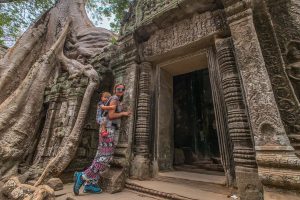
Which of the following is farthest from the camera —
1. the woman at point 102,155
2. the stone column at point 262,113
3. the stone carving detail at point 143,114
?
the stone carving detail at point 143,114

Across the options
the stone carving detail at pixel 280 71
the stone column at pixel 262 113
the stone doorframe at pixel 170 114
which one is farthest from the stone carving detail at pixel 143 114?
the stone carving detail at pixel 280 71

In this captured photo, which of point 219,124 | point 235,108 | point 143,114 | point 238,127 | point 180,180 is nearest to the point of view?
point 238,127

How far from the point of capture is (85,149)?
405 centimetres

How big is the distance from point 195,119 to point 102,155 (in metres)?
3.58

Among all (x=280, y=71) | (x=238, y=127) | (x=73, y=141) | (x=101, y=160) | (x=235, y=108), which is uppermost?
(x=280, y=71)

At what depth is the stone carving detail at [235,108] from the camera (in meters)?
2.09

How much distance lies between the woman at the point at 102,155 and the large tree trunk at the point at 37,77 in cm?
84

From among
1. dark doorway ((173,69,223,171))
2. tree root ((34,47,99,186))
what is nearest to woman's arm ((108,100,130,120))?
tree root ((34,47,99,186))

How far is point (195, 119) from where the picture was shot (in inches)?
221

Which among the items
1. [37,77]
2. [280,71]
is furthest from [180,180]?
[37,77]

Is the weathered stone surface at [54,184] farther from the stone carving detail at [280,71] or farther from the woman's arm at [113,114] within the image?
the stone carving detail at [280,71]

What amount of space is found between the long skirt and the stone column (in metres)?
2.22

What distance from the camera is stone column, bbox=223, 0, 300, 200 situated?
170 cm

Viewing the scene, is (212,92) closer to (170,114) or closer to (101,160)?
(170,114)
